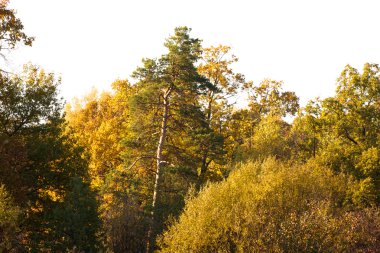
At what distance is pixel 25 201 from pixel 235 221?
38.2ft

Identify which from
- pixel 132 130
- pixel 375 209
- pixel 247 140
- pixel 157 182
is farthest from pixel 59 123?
pixel 375 209

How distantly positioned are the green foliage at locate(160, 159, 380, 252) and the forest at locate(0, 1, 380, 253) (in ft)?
0.30

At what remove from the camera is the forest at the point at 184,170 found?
2198cm

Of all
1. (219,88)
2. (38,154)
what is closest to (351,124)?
(219,88)

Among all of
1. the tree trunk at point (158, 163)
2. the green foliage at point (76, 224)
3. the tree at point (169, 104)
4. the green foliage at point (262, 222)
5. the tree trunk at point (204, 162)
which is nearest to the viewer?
the green foliage at point (262, 222)

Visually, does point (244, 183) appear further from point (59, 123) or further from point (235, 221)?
point (59, 123)

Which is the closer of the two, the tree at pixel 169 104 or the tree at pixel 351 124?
the tree at pixel 169 104

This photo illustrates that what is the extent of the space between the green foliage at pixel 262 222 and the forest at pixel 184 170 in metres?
0.09

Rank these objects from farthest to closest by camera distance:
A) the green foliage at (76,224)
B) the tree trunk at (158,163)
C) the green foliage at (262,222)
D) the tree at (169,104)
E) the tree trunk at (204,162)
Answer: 1. the tree trunk at (204,162)
2. the tree at (169,104)
3. the tree trunk at (158,163)
4. the green foliage at (76,224)
5. the green foliage at (262,222)

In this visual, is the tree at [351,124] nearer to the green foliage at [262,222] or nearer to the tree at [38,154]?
the green foliage at [262,222]

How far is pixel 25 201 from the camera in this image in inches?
906

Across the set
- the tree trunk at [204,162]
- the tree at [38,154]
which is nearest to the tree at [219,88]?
the tree trunk at [204,162]

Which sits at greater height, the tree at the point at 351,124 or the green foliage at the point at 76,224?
the tree at the point at 351,124

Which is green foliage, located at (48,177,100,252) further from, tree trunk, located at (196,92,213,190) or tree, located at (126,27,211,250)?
tree trunk, located at (196,92,213,190)
